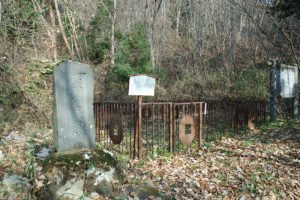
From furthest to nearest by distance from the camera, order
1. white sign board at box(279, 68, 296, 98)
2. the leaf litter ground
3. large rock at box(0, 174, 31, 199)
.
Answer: white sign board at box(279, 68, 296, 98) → the leaf litter ground → large rock at box(0, 174, 31, 199)

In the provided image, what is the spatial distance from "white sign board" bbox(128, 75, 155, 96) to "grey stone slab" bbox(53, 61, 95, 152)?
48.1 inches

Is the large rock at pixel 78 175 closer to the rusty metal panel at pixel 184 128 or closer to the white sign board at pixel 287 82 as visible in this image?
the rusty metal panel at pixel 184 128

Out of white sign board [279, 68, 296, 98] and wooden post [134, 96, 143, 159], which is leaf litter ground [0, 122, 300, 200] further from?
white sign board [279, 68, 296, 98]

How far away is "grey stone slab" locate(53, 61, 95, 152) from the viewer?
396cm

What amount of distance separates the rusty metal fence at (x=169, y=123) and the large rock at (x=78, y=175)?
1.48 metres

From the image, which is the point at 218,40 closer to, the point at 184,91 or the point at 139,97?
the point at 184,91

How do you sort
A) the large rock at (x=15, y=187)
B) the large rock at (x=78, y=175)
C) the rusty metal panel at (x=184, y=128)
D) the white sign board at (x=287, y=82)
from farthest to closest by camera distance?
1. the white sign board at (x=287, y=82)
2. the rusty metal panel at (x=184, y=128)
3. the large rock at (x=78, y=175)
4. the large rock at (x=15, y=187)

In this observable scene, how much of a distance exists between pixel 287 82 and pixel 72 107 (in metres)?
8.55

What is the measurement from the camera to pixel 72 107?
411 centimetres

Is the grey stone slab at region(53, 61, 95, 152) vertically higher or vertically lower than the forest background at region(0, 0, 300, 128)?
lower

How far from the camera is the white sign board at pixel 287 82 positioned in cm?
869

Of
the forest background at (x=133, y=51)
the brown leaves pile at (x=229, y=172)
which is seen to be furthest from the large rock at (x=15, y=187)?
the forest background at (x=133, y=51)

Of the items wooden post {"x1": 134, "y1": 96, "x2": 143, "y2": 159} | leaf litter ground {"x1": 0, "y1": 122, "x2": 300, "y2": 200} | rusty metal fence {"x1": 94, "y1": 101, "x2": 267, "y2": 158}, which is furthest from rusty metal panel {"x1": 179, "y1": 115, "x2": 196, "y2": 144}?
wooden post {"x1": 134, "y1": 96, "x2": 143, "y2": 159}

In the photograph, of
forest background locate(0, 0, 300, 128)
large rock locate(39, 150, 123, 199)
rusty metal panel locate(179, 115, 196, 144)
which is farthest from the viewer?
forest background locate(0, 0, 300, 128)
